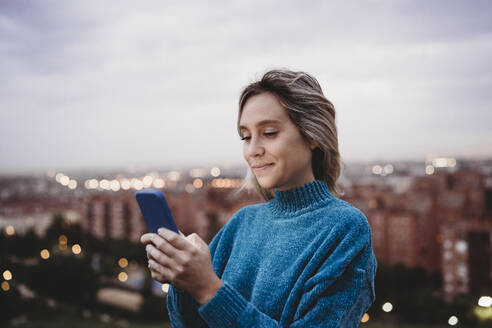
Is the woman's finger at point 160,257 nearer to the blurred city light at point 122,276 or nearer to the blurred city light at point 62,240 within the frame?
the blurred city light at point 122,276

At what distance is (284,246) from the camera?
2.84 ft

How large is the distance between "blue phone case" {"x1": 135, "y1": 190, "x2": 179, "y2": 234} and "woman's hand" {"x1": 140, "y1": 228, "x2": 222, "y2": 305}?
24 mm

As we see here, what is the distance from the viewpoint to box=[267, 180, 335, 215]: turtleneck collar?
907 millimetres

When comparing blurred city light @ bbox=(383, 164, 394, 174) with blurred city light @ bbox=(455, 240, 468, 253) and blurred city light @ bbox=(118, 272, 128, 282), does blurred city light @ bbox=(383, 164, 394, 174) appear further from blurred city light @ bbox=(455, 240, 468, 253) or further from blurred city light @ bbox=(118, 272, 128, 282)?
blurred city light @ bbox=(118, 272, 128, 282)

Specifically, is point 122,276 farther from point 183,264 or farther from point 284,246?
point 183,264

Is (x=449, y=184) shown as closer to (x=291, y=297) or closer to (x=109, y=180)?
(x=291, y=297)

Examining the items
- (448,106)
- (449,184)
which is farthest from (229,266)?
(449,184)

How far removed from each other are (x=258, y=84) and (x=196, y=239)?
0.40 metres

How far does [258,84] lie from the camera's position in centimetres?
92

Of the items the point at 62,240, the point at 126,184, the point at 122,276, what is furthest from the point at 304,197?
the point at 126,184

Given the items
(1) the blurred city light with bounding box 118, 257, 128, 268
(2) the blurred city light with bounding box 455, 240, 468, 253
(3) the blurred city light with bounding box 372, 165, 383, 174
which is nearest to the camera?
(2) the blurred city light with bounding box 455, 240, 468, 253

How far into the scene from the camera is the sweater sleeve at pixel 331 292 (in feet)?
2.29

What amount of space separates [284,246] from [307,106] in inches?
12.9

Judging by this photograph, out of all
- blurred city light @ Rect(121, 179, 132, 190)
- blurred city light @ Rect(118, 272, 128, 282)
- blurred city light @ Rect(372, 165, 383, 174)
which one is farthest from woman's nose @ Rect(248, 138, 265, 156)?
blurred city light @ Rect(372, 165, 383, 174)
